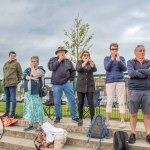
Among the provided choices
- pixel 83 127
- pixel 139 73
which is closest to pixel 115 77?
pixel 139 73

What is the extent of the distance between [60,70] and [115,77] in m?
1.60

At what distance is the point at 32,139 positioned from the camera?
8.43 m

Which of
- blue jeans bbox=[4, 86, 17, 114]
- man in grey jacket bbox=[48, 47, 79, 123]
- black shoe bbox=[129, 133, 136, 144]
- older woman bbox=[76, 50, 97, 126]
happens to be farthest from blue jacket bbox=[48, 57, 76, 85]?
black shoe bbox=[129, 133, 136, 144]

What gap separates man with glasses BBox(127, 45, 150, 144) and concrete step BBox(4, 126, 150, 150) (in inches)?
8.3

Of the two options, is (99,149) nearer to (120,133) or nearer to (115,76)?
(120,133)

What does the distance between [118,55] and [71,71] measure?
160cm

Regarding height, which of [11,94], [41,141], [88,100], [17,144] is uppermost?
[11,94]

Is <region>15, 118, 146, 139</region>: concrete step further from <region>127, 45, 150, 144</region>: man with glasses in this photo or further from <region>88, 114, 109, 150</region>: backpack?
<region>127, 45, 150, 144</region>: man with glasses

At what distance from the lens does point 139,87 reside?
274 inches

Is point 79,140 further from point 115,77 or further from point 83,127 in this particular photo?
point 115,77

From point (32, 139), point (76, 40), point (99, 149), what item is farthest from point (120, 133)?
point (76, 40)

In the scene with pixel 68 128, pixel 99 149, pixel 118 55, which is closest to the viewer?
pixel 99 149

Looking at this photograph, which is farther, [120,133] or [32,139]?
[32,139]

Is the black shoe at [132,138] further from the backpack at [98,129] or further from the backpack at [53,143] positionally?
the backpack at [53,143]
